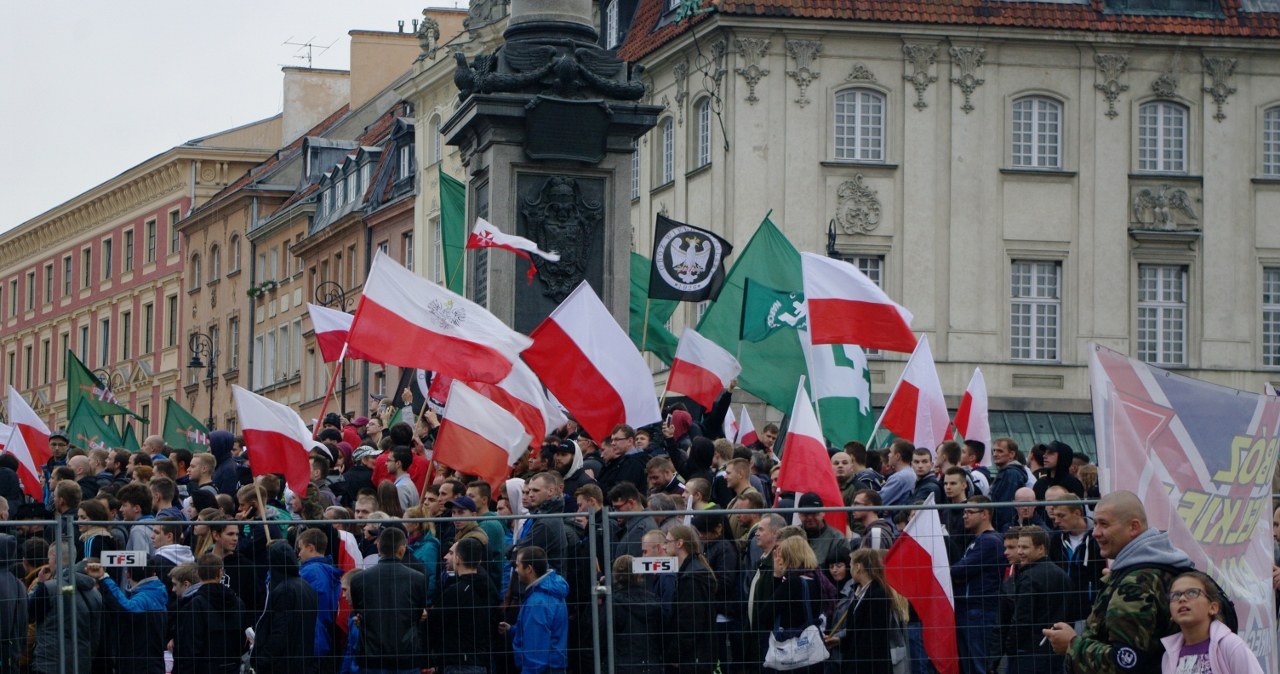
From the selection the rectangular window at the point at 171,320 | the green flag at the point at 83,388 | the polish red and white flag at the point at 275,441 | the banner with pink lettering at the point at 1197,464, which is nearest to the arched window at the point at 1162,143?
the green flag at the point at 83,388

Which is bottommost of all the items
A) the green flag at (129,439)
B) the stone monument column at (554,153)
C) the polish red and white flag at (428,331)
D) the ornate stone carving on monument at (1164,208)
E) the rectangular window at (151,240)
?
the green flag at (129,439)

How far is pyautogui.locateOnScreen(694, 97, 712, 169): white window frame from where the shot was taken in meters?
43.9

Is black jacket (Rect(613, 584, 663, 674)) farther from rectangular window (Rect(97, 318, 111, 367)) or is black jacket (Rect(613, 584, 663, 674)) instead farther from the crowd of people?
rectangular window (Rect(97, 318, 111, 367))

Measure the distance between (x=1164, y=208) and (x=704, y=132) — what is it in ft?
27.3

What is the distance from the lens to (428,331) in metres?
15.6

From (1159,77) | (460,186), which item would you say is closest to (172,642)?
(460,186)

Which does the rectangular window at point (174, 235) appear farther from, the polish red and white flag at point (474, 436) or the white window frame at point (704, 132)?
the polish red and white flag at point (474, 436)

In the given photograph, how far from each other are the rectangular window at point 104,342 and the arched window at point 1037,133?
49838 mm

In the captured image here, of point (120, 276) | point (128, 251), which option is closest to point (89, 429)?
point (128, 251)

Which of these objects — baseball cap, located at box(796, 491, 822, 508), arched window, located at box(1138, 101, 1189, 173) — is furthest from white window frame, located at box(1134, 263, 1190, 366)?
baseball cap, located at box(796, 491, 822, 508)

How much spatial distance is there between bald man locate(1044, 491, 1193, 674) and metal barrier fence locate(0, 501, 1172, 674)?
2298mm

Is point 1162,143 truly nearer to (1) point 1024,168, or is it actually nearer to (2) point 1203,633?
(1) point 1024,168

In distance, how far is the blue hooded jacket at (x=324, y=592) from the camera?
13.1m

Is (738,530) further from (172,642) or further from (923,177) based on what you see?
(923,177)
